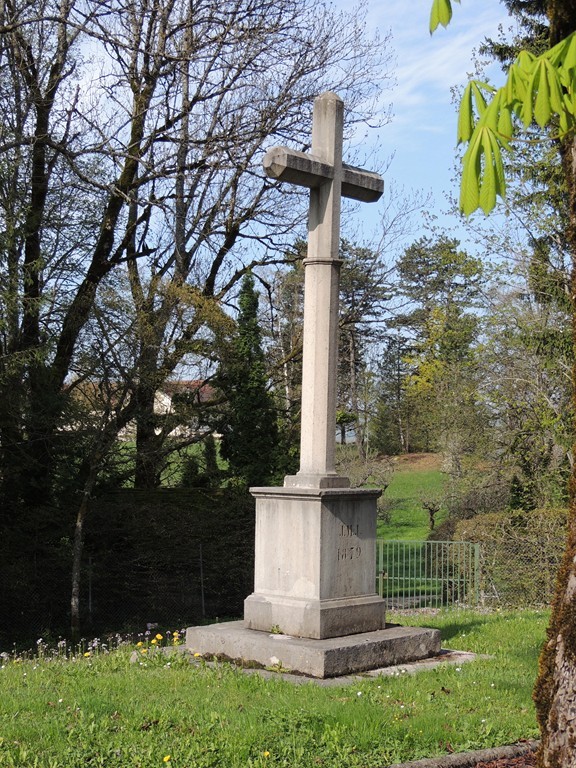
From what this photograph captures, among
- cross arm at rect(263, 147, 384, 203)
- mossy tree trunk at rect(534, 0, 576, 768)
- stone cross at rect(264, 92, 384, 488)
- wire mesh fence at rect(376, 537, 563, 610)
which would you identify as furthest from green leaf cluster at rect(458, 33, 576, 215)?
wire mesh fence at rect(376, 537, 563, 610)

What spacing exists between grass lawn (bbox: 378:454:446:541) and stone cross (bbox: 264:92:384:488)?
59.8ft

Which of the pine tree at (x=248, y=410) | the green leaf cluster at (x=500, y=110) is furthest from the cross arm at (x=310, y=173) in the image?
the pine tree at (x=248, y=410)

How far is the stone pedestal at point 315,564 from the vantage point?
7730 mm

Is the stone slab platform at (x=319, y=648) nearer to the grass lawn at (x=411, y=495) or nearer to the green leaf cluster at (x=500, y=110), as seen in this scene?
the green leaf cluster at (x=500, y=110)

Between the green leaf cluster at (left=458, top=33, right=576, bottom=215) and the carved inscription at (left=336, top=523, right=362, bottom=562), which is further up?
→ the green leaf cluster at (left=458, top=33, right=576, bottom=215)

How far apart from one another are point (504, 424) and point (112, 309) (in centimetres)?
1064

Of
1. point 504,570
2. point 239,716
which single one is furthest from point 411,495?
point 239,716

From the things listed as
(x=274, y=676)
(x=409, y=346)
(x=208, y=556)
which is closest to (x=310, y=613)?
(x=274, y=676)

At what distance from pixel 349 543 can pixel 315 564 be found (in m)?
0.40

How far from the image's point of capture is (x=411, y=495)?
35938 mm

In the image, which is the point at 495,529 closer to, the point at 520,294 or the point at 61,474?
the point at 520,294

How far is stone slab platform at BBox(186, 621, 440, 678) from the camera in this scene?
23.3 feet

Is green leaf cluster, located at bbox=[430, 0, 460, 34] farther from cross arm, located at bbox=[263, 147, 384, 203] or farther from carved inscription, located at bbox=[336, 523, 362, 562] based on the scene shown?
carved inscription, located at bbox=[336, 523, 362, 562]

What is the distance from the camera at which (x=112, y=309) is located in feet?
56.4
